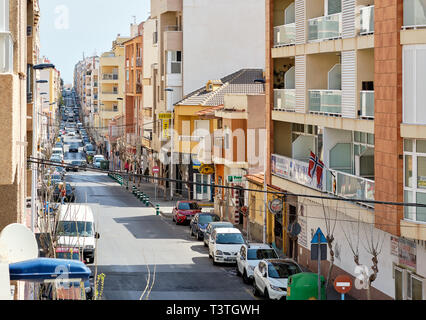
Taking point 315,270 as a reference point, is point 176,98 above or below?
above

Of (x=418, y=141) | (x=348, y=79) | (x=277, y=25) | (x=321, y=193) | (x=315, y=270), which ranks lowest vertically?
(x=315, y=270)

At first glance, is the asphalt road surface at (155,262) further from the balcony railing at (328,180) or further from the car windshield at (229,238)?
the balcony railing at (328,180)

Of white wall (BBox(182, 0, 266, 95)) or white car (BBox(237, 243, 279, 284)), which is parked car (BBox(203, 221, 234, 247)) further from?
white wall (BBox(182, 0, 266, 95))

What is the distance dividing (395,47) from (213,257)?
1426 cm

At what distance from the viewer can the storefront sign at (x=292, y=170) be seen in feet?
96.7

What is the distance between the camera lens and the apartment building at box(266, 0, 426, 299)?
71.1 ft

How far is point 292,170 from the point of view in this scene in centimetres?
3158

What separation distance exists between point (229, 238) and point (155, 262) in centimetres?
336

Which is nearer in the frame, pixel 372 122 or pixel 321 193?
pixel 372 122

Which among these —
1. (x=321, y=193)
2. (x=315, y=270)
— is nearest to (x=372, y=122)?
(x=321, y=193)

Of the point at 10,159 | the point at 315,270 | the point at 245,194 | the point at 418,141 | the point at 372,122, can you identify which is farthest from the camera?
the point at 245,194

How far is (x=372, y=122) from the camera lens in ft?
78.7
